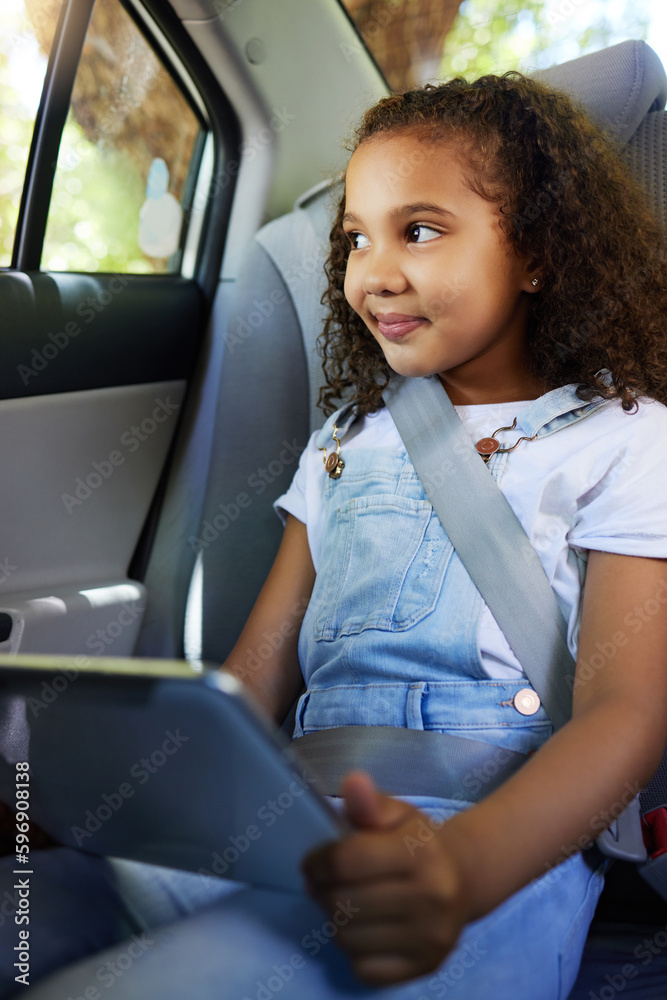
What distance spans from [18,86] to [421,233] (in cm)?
81

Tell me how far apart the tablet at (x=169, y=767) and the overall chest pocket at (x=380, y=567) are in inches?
14.7

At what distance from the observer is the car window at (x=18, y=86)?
134 cm

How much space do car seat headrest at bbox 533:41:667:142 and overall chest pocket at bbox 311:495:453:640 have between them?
615mm

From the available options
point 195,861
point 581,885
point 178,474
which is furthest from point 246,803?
point 178,474

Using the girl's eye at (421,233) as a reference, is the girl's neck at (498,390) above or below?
below

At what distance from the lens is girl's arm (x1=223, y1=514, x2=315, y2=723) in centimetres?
110

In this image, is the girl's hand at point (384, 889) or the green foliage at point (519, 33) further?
the green foliage at point (519, 33)

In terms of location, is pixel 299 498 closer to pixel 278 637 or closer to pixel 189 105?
pixel 278 637

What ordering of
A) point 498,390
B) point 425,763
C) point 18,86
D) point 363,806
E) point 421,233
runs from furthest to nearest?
point 18,86 < point 498,390 < point 421,233 < point 425,763 < point 363,806

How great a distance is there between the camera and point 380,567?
98 cm

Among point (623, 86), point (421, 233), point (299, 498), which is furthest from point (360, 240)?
point (623, 86)

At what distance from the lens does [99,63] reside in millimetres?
1442

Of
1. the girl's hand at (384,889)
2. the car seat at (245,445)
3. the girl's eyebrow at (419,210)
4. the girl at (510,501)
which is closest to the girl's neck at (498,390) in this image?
the girl at (510,501)

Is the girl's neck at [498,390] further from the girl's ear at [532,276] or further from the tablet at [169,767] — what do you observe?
the tablet at [169,767]
